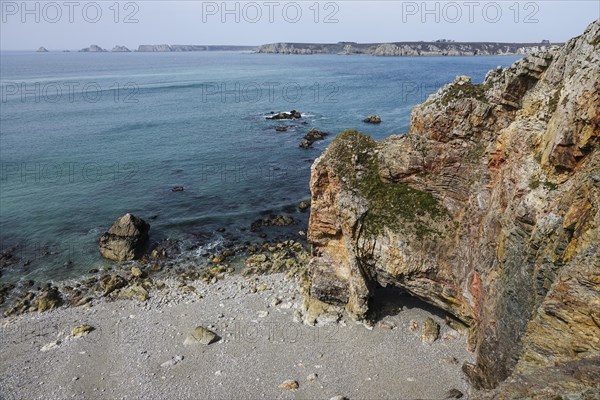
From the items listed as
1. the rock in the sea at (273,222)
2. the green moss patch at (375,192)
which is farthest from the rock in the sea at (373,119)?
the green moss patch at (375,192)

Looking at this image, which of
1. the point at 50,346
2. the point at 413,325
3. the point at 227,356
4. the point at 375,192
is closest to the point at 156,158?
the point at 50,346

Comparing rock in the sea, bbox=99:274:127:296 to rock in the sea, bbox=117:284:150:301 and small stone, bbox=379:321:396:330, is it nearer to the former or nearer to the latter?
rock in the sea, bbox=117:284:150:301

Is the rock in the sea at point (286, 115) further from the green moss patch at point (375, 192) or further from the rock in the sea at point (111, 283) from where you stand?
the green moss patch at point (375, 192)

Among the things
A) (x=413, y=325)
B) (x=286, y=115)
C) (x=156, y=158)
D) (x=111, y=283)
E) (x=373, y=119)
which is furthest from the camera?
(x=286, y=115)

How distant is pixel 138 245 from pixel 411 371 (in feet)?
97.8

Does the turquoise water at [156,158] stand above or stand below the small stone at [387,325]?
above

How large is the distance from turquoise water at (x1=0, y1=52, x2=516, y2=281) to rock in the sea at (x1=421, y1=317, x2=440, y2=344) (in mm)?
21437

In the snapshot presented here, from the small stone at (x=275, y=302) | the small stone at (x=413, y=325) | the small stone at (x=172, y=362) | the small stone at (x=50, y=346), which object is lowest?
the small stone at (x=50, y=346)

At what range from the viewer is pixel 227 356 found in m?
27.3

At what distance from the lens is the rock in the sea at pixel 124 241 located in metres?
41.8

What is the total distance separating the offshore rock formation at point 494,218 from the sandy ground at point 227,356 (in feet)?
7.61

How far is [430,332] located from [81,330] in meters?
24.7

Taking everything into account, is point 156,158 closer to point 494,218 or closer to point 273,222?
point 273,222

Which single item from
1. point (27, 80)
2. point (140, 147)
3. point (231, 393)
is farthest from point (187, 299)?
point (27, 80)
